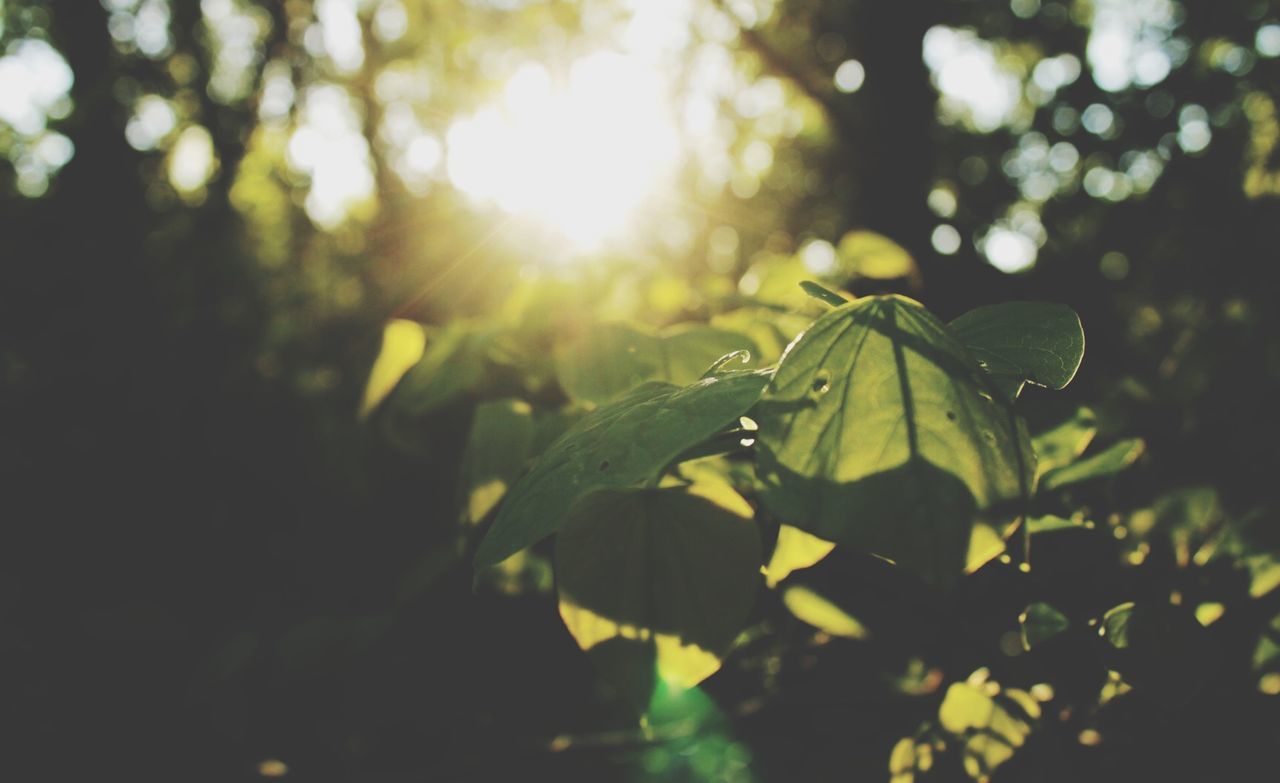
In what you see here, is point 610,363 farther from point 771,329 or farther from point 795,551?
point 795,551

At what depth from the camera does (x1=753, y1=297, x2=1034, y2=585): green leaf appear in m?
0.41

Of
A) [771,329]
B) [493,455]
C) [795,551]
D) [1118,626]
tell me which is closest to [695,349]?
[771,329]

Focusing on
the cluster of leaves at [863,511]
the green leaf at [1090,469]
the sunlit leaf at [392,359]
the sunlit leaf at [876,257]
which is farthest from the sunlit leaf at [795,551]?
the sunlit leaf at [876,257]

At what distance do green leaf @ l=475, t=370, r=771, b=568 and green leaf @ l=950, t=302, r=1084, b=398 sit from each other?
0.18 metres

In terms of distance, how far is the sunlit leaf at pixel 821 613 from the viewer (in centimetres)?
87

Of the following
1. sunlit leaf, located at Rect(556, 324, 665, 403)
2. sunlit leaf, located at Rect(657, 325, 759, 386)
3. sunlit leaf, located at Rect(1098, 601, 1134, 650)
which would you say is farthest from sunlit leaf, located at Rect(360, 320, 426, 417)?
sunlit leaf, located at Rect(1098, 601, 1134, 650)

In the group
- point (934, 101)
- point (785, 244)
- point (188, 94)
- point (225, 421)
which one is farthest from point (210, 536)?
point (188, 94)

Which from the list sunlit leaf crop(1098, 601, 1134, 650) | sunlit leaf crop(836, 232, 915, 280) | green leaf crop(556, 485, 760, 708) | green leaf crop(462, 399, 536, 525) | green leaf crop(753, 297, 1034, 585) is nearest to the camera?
green leaf crop(753, 297, 1034, 585)

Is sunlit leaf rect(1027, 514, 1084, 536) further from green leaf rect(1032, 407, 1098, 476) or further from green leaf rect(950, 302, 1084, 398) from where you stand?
green leaf rect(950, 302, 1084, 398)

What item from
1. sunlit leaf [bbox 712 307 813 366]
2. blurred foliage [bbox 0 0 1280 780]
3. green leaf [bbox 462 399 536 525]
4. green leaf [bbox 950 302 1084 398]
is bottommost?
blurred foliage [bbox 0 0 1280 780]

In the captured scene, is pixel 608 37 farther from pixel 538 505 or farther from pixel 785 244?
pixel 538 505

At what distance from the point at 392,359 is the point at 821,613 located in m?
0.78

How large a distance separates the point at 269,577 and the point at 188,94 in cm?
1461

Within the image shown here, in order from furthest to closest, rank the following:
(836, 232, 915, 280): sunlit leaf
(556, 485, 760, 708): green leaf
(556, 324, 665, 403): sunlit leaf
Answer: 1. (836, 232, 915, 280): sunlit leaf
2. (556, 324, 665, 403): sunlit leaf
3. (556, 485, 760, 708): green leaf
